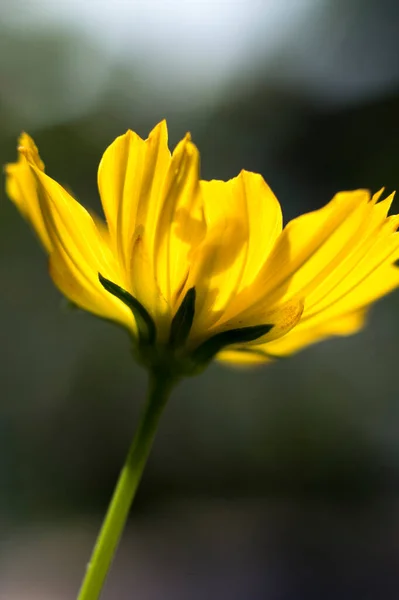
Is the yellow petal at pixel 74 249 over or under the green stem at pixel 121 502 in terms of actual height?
over

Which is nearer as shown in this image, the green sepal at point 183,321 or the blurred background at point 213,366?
the green sepal at point 183,321

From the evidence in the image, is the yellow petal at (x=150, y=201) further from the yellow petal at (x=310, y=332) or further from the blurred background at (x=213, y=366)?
the blurred background at (x=213, y=366)

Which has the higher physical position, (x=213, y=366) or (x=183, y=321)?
(x=183, y=321)

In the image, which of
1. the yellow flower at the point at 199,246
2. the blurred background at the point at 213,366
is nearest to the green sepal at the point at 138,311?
the yellow flower at the point at 199,246

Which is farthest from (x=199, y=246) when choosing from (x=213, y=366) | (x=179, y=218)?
(x=213, y=366)

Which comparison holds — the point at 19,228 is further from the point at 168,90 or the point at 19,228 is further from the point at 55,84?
the point at 168,90

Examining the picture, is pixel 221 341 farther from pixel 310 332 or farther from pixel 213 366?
pixel 213 366
